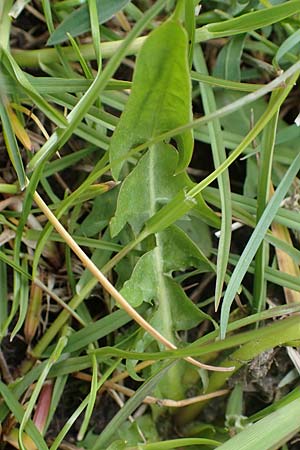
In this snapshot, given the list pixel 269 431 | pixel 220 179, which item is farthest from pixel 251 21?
pixel 269 431

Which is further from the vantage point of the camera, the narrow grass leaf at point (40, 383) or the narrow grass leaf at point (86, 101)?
the narrow grass leaf at point (40, 383)

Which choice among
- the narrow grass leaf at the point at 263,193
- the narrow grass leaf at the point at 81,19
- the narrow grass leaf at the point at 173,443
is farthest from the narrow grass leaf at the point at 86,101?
the narrow grass leaf at the point at 173,443

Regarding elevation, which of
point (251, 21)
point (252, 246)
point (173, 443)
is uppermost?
point (251, 21)

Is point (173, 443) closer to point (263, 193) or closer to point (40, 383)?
point (40, 383)

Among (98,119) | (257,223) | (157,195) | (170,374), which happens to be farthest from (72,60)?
(170,374)

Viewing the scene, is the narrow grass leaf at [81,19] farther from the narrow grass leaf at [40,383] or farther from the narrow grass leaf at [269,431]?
the narrow grass leaf at [269,431]

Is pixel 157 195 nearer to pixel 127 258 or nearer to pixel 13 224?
pixel 127 258

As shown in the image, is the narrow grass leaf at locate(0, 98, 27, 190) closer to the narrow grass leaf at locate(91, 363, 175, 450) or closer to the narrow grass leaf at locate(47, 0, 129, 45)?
the narrow grass leaf at locate(47, 0, 129, 45)

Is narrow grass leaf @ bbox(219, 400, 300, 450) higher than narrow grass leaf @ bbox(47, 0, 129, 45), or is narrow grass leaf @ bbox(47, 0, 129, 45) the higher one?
narrow grass leaf @ bbox(47, 0, 129, 45)

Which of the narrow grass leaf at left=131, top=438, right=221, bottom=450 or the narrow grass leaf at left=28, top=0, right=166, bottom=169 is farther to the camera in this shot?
the narrow grass leaf at left=131, top=438, right=221, bottom=450

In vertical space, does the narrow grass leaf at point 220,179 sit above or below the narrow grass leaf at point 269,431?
above

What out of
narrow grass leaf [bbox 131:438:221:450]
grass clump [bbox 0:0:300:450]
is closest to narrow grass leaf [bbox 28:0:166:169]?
grass clump [bbox 0:0:300:450]
